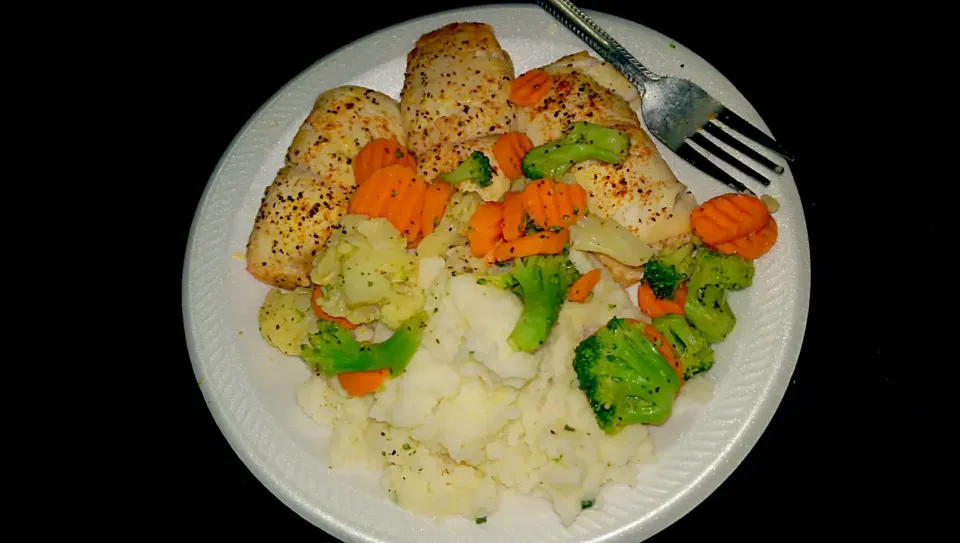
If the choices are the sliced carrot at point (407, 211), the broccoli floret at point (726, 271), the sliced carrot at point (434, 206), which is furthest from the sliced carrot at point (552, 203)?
the broccoli floret at point (726, 271)

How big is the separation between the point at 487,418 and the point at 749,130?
5.45ft

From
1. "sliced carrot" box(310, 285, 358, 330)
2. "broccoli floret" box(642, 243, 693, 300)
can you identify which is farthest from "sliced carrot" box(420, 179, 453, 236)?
"broccoli floret" box(642, 243, 693, 300)

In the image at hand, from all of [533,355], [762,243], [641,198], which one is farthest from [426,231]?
[762,243]

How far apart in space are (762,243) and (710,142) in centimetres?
52

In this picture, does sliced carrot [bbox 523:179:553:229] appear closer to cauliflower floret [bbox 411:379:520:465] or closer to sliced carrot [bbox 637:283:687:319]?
sliced carrot [bbox 637:283:687:319]

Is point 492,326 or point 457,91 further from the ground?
point 457,91

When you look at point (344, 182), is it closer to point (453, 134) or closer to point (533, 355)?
point (453, 134)

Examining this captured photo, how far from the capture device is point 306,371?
3312mm

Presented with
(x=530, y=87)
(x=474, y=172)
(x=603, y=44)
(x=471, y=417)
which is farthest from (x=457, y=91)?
(x=471, y=417)

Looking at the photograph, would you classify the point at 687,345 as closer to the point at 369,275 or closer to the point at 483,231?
the point at 483,231

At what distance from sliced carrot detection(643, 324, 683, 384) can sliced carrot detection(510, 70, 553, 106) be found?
3.82 ft

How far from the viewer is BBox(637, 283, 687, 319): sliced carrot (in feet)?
10.3

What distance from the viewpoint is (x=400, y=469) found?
3.01 m

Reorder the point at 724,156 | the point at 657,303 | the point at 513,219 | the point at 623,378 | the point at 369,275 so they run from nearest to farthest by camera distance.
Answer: the point at 623,378
the point at 369,275
the point at 513,219
the point at 657,303
the point at 724,156
